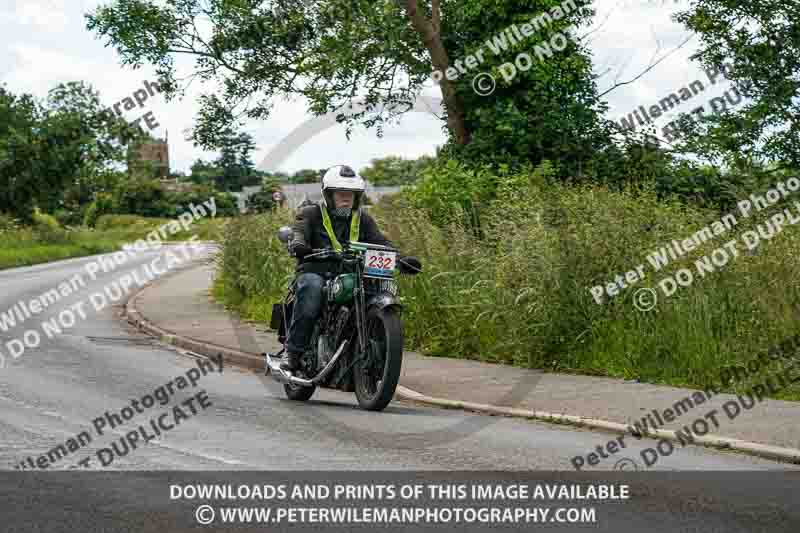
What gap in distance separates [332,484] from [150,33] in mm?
19075

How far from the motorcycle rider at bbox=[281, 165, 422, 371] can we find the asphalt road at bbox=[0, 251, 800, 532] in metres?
0.75

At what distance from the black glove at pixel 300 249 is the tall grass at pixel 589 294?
359 cm

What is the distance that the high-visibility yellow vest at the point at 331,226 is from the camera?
1143 centimetres

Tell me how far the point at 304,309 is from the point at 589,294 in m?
3.91

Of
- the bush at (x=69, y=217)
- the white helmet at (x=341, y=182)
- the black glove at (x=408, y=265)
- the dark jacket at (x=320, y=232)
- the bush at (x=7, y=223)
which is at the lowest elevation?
the black glove at (x=408, y=265)

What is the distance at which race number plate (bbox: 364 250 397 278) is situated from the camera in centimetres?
1072

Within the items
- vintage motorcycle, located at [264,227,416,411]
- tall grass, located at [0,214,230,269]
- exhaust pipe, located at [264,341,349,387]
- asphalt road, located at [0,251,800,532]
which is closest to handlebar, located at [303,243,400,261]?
vintage motorcycle, located at [264,227,416,411]

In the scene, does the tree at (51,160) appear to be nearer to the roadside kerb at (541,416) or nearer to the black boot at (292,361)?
the roadside kerb at (541,416)

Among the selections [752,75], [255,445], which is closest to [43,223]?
[752,75]

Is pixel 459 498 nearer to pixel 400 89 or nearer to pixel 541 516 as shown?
pixel 541 516

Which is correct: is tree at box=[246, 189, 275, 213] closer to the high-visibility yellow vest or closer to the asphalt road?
the asphalt road

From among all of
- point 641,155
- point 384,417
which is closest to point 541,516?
point 384,417

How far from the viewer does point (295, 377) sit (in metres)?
11.5

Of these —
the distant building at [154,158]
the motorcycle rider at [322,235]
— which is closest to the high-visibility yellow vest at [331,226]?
the motorcycle rider at [322,235]
